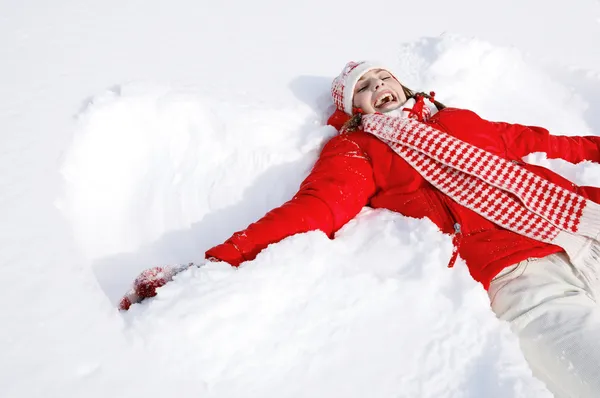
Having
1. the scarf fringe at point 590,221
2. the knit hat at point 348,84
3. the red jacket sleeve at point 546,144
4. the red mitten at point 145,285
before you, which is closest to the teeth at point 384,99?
the knit hat at point 348,84

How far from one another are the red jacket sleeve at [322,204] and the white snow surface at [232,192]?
6 centimetres

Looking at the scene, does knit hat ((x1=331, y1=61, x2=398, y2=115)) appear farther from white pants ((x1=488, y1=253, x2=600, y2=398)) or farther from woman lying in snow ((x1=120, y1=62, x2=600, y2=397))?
white pants ((x1=488, y1=253, x2=600, y2=398))

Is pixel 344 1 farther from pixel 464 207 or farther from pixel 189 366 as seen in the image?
pixel 189 366

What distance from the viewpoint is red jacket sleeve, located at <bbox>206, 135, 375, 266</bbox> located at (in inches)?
60.2

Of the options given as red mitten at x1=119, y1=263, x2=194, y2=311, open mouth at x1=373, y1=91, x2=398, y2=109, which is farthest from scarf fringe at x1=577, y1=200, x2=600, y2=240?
red mitten at x1=119, y1=263, x2=194, y2=311

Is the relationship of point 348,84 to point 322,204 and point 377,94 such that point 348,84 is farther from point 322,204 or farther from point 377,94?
point 322,204

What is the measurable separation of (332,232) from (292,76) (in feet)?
3.57

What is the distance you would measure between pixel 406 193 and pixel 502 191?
32cm

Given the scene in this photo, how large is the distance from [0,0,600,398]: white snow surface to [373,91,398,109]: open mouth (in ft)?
0.93

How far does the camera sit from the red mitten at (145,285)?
1.37 meters

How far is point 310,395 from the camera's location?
1255 millimetres

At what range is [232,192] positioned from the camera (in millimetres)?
2018

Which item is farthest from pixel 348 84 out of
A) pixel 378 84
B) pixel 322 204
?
pixel 322 204

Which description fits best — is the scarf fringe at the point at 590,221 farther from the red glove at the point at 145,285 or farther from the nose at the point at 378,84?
the red glove at the point at 145,285
